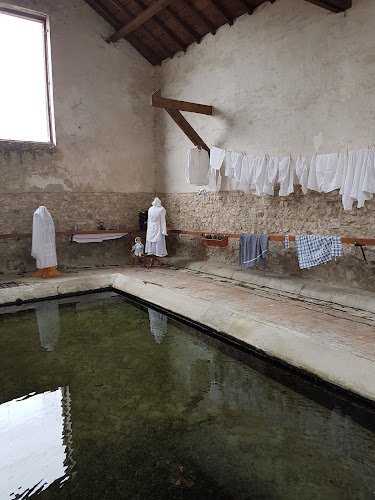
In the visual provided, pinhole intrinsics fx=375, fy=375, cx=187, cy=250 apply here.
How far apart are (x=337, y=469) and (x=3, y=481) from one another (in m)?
2.48

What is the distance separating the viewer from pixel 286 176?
7.16 metres

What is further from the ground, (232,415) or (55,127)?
(55,127)

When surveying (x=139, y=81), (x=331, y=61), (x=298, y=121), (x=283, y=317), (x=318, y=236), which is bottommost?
(x=283, y=317)

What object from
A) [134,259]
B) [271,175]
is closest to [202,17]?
[271,175]

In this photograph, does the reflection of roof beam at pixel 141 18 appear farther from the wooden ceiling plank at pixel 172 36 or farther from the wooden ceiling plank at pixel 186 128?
the wooden ceiling plank at pixel 186 128

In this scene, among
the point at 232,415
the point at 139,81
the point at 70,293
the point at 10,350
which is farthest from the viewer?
the point at 139,81

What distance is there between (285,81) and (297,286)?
406cm

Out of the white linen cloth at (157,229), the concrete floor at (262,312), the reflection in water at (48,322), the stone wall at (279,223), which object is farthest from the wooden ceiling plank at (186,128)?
the reflection in water at (48,322)

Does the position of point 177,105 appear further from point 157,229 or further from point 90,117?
point 157,229

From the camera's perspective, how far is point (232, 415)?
11.6 feet

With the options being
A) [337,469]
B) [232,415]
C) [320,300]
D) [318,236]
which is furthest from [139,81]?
[337,469]

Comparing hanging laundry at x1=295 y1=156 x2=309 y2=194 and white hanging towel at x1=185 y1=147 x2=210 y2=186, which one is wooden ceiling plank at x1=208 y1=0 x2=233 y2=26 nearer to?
white hanging towel at x1=185 y1=147 x2=210 y2=186

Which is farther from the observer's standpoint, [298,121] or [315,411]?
[298,121]

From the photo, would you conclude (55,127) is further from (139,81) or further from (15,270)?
(15,270)
